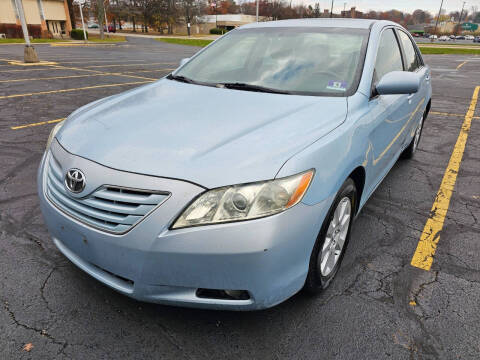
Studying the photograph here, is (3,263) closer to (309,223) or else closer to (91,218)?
(91,218)

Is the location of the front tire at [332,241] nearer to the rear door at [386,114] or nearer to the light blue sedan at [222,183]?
the light blue sedan at [222,183]

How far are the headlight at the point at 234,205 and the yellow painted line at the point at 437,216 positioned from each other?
1.58m

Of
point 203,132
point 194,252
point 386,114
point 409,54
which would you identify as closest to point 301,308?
point 194,252

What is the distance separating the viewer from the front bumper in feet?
5.24

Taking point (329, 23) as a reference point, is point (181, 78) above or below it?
below

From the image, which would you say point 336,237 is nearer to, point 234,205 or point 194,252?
point 234,205

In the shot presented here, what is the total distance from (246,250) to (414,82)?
71.8 inches

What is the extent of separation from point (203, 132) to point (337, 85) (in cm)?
114

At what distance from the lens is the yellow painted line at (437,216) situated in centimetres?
270

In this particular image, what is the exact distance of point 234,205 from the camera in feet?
5.34

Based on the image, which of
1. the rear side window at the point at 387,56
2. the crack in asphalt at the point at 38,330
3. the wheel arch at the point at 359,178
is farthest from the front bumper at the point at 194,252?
the rear side window at the point at 387,56

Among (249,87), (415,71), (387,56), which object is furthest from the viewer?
(415,71)

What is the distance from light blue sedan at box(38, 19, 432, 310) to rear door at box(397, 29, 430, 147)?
47.6 inches

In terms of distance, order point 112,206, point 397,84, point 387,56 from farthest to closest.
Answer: point 387,56
point 397,84
point 112,206
